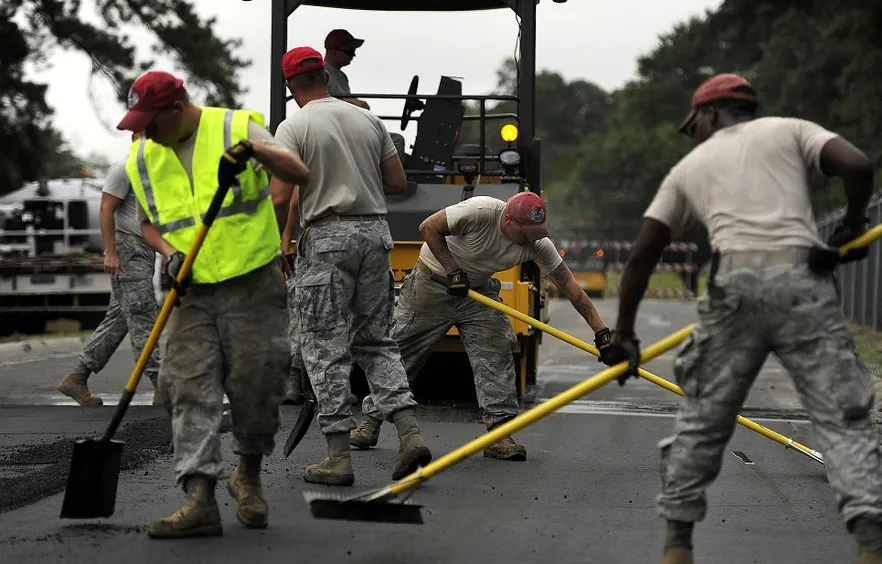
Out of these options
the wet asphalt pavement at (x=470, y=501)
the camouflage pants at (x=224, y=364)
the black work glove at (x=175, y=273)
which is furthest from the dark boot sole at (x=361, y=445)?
the black work glove at (x=175, y=273)

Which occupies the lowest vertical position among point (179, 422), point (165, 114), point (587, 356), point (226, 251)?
point (587, 356)

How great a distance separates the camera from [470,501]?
6.65m

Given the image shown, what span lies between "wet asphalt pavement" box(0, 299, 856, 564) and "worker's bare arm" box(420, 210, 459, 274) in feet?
3.37

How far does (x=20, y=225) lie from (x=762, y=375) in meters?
13.2

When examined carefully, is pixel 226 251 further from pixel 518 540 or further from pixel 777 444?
pixel 777 444

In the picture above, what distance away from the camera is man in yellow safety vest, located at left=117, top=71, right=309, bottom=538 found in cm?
559

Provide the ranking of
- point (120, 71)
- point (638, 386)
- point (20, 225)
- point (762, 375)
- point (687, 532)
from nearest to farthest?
1. point (687, 532)
2. point (638, 386)
3. point (762, 375)
4. point (20, 225)
5. point (120, 71)

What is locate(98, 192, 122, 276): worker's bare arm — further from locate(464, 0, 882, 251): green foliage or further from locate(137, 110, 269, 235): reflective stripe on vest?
locate(137, 110, 269, 235): reflective stripe on vest

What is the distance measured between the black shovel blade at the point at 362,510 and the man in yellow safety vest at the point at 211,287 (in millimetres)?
548

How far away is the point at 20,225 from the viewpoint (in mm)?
23953

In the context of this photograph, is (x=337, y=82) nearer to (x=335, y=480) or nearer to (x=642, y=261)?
(x=335, y=480)

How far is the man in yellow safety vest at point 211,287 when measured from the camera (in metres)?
5.59

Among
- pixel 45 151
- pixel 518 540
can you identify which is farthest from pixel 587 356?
pixel 45 151

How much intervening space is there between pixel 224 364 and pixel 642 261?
69.1 inches
